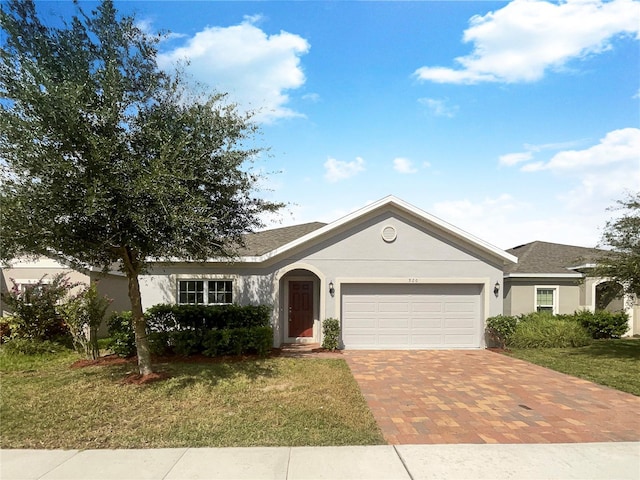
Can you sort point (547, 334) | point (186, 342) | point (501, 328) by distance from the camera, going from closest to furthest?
point (186, 342) < point (501, 328) < point (547, 334)

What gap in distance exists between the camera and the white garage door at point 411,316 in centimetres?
1399

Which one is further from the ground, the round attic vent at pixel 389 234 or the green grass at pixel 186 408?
the round attic vent at pixel 389 234

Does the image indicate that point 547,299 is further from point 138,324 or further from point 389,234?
point 138,324

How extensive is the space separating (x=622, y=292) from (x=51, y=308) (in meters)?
18.1

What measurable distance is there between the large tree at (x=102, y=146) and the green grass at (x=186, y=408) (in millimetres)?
2749

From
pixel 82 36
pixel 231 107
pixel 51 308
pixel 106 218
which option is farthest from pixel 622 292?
pixel 51 308

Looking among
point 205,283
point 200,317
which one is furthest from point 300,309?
point 200,317

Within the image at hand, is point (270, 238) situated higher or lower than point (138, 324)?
higher

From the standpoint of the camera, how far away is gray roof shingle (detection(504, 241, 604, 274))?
17266 millimetres

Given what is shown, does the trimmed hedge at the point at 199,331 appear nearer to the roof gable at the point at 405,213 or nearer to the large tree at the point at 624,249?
the roof gable at the point at 405,213

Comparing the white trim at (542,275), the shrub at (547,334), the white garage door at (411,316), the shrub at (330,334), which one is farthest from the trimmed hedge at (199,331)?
the white trim at (542,275)

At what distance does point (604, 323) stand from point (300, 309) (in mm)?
12457

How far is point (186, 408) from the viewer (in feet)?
22.8

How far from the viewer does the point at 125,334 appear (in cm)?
1144
